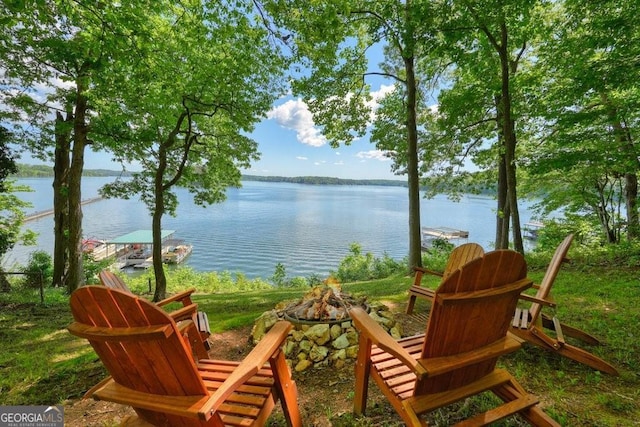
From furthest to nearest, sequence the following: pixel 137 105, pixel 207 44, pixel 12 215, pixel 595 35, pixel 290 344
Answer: pixel 12 215, pixel 137 105, pixel 207 44, pixel 595 35, pixel 290 344

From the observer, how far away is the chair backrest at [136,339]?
1.19 metres

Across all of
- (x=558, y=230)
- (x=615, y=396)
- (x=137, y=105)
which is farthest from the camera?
(x=558, y=230)

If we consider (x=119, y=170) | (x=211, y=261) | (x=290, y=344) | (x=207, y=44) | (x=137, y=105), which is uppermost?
(x=207, y=44)

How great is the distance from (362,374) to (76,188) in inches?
316

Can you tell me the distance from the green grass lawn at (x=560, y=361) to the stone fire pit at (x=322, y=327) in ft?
3.13

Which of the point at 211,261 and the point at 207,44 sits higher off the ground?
the point at 207,44

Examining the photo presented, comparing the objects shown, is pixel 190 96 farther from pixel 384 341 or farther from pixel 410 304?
pixel 384 341

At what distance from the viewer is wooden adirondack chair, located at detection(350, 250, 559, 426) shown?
135 cm

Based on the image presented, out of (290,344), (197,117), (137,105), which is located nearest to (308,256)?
(197,117)

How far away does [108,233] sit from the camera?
28.1m

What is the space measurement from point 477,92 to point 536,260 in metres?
3.99

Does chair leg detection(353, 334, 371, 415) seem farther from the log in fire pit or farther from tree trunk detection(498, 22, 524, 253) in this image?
tree trunk detection(498, 22, 524, 253)

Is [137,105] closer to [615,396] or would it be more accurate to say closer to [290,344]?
[290,344]

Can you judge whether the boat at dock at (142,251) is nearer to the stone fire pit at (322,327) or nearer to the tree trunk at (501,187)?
the tree trunk at (501,187)
